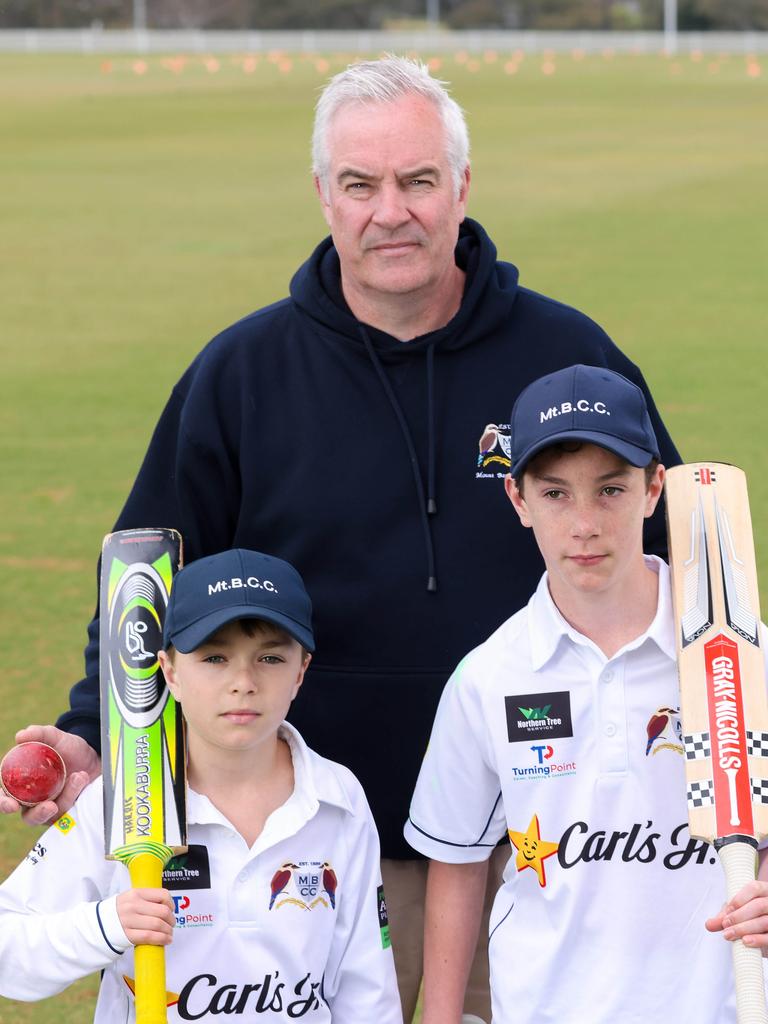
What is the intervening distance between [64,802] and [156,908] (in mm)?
350

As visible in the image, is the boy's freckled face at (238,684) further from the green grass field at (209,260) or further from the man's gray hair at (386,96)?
the green grass field at (209,260)

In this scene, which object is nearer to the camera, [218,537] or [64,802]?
[64,802]

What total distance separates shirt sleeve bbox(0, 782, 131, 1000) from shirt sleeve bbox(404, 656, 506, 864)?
0.53 metres

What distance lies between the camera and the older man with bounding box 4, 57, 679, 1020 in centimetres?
302

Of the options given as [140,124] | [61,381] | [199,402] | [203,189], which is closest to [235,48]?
[140,124]

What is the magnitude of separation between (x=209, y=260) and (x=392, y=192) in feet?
41.6

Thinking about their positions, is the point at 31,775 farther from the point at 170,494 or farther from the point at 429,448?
the point at 429,448

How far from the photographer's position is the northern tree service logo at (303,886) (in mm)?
2658

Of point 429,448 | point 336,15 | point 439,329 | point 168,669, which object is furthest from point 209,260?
point 336,15

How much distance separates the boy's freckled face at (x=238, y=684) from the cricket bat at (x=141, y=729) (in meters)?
0.11

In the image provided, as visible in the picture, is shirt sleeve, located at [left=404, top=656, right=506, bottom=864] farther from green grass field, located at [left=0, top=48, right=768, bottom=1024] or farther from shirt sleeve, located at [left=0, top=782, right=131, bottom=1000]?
green grass field, located at [left=0, top=48, right=768, bottom=1024]

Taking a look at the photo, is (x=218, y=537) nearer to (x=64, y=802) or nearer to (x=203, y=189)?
(x=64, y=802)

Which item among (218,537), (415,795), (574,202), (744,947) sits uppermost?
(574,202)

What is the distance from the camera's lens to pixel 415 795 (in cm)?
283
